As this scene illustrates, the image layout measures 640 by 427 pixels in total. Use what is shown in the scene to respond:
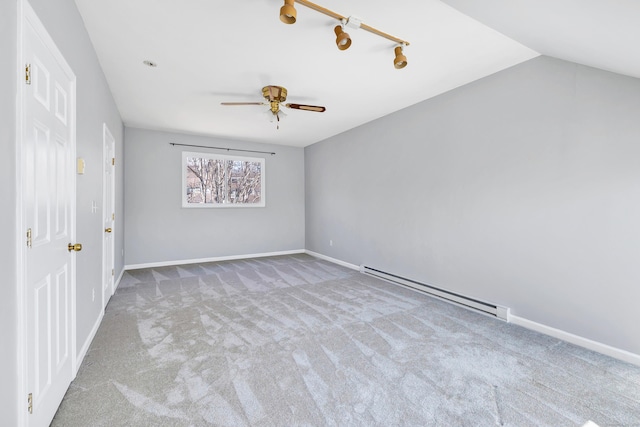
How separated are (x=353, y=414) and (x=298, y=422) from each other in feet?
1.05

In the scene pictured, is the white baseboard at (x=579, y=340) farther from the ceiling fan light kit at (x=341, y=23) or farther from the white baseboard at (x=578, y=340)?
the ceiling fan light kit at (x=341, y=23)

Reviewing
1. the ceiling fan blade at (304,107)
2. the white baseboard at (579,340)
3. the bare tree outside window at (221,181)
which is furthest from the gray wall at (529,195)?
the bare tree outside window at (221,181)

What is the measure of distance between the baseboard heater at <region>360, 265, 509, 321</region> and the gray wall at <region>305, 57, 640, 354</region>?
96 mm

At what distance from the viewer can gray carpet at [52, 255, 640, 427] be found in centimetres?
165

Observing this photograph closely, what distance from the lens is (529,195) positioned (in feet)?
9.21

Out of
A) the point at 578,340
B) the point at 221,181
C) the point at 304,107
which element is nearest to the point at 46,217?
the point at 304,107

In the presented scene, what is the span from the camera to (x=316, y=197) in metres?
6.52

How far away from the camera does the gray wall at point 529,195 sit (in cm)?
229

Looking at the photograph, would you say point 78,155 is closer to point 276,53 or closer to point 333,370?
point 276,53

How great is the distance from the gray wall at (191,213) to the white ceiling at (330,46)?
59.2 inches

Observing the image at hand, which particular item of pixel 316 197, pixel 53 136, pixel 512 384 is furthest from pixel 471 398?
pixel 316 197

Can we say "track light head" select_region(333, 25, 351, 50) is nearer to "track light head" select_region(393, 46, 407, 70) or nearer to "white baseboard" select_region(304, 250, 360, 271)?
"track light head" select_region(393, 46, 407, 70)

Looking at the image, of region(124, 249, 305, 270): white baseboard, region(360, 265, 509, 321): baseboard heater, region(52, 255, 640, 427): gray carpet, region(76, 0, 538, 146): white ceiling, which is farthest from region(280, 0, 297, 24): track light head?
region(124, 249, 305, 270): white baseboard

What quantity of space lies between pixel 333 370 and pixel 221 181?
16.3ft
